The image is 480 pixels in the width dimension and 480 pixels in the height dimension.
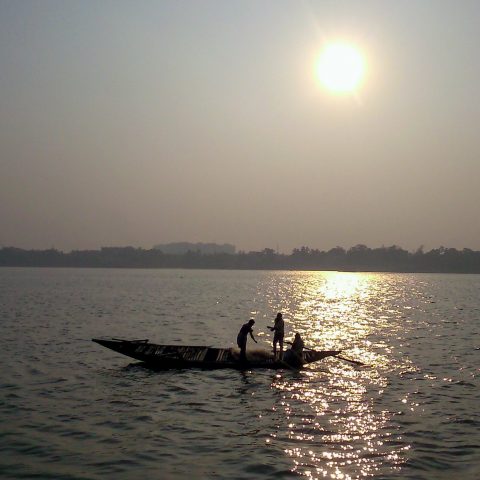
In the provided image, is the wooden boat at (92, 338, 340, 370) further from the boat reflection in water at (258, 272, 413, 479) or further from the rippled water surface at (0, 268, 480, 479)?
the boat reflection in water at (258, 272, 413, 479)

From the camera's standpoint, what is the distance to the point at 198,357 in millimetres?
29797

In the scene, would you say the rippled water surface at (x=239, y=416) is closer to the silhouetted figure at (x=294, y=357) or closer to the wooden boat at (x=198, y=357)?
the wooden boat at (x=198, y=357)

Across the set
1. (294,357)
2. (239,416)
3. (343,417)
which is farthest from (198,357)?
(343,417)

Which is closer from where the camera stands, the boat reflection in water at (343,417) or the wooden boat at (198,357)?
the boat reflection in water at (343,417)

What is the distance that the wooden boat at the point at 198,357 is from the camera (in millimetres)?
28609

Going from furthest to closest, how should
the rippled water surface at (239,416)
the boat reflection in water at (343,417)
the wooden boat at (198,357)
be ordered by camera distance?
the wooden boat at (198,357) < the boat reflection in water at (343,417) < the rippled water surface at (239,416)

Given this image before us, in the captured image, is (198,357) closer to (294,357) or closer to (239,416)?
(294,357)

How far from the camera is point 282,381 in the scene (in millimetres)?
27000

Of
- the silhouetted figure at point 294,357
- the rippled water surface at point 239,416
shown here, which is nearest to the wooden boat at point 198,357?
the silhouetted figure at point 294,357

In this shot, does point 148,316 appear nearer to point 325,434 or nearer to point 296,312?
point 296,312

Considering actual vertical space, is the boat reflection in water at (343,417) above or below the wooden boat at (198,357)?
below

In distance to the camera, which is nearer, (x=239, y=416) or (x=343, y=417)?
(x=343, y=417)

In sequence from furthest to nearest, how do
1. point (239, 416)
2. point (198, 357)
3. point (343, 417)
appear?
point (198, 357) < point (239, 416) < point (343, 417)

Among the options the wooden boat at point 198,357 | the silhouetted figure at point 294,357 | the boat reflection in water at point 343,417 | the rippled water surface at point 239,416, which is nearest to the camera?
the rippled water surface at point 239,416
